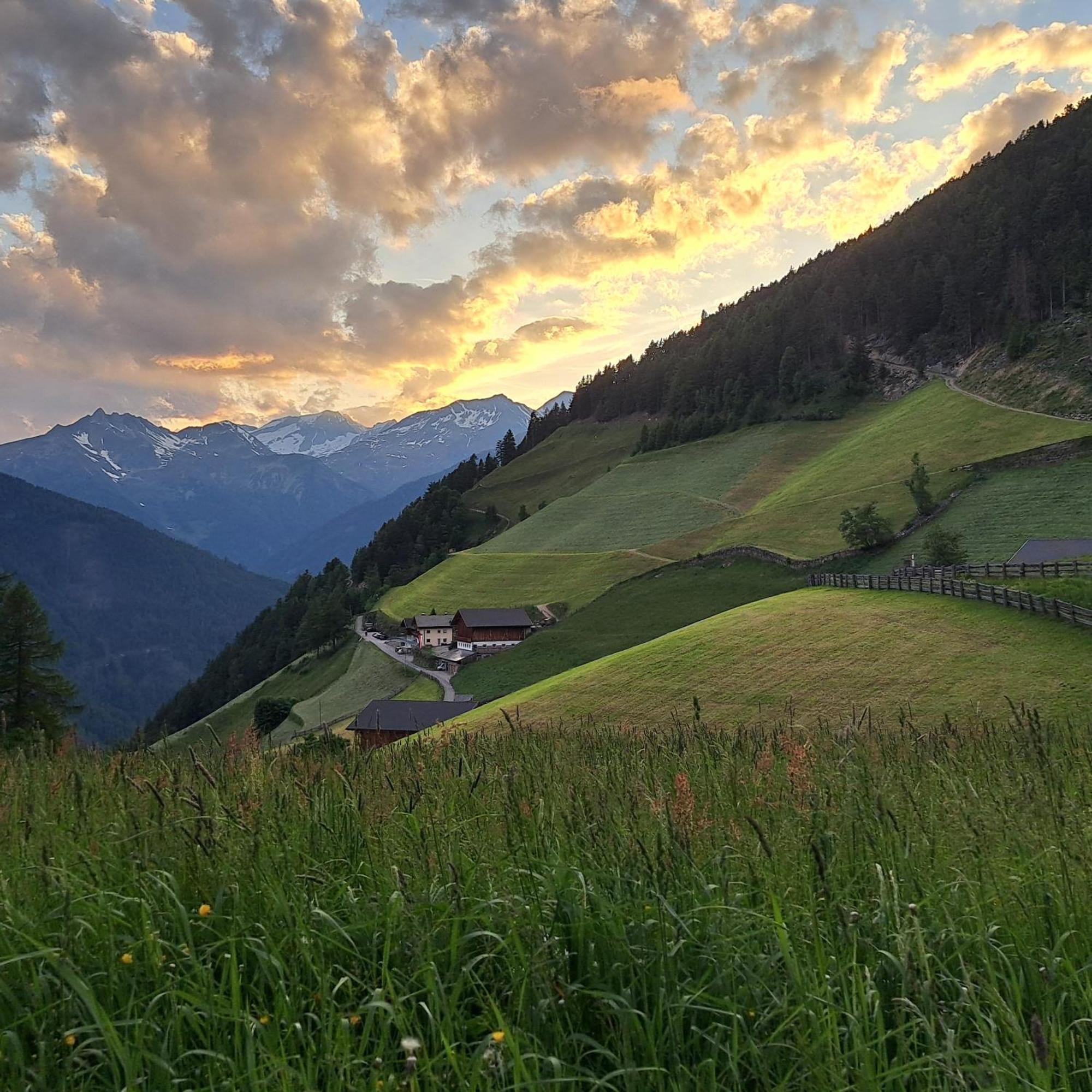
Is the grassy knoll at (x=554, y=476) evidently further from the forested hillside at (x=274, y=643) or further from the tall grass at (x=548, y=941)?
the tall grass at (x=548, y=941)

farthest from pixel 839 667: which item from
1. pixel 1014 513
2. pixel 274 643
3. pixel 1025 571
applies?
pixel 274 643

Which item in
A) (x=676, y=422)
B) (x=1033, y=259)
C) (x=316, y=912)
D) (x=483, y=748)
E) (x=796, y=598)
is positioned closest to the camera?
(x=316, y=912)

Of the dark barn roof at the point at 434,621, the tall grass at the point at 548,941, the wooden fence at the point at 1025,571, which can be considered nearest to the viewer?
the tall grass at the point at 548,941

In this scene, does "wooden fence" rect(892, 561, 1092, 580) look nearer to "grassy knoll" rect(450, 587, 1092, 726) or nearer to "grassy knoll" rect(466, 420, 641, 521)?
"grassy knoll" rect(450, 587, 1092, 726)

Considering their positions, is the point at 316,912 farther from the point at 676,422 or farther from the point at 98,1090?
the point at 676,422

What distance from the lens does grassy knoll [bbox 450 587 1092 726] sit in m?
31.8

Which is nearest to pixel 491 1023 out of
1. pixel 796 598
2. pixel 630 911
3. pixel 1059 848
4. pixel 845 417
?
pixel 630 911

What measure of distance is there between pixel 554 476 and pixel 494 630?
95.9 metres

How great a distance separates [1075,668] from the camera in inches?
1273

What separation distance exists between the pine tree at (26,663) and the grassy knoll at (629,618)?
32.8 meters

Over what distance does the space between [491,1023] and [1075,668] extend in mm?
37345

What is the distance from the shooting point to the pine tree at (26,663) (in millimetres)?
44844

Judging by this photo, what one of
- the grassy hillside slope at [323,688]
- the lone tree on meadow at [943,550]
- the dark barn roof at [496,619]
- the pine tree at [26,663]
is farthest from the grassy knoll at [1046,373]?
the pine tree at [26,663]

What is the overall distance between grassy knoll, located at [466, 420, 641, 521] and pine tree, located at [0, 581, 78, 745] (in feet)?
396
